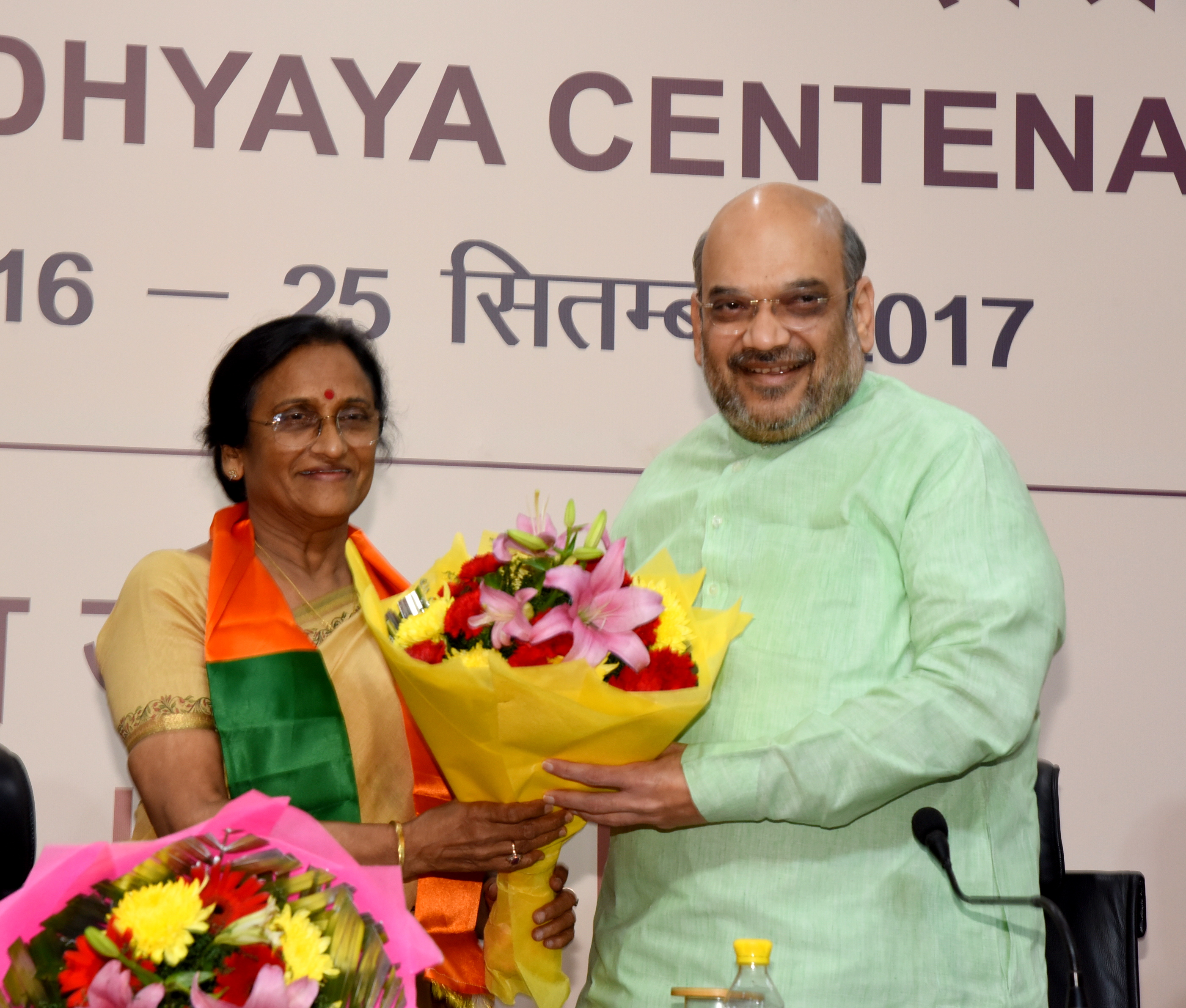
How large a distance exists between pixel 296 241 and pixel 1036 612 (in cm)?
213

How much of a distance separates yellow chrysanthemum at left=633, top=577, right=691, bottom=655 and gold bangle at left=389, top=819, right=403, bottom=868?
619 mm

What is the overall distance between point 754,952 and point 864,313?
1132 mm

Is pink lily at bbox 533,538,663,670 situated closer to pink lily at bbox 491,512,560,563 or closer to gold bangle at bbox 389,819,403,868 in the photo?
pink lily at bbox 491,512,560,563

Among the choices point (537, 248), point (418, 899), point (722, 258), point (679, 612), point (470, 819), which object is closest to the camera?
point (679, 612)

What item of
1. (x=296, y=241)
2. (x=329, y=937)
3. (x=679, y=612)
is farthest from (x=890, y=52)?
(x=329, y=937)

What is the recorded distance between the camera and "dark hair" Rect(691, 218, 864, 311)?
219 cm

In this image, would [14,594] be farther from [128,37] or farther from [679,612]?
[679,612]

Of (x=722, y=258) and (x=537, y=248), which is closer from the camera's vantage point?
(x=722, y=258)

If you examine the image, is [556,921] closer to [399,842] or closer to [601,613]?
[399,842]

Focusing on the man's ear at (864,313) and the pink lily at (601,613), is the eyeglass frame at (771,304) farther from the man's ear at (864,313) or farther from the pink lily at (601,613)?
the pink lily at (601,613)

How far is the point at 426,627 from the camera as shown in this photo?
179cm

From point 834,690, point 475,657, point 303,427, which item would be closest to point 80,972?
point 475,657

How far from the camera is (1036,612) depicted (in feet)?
6.15

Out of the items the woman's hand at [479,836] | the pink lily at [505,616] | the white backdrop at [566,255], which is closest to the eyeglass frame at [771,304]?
the pink lily at [505,616]
